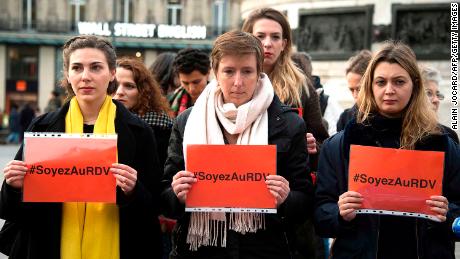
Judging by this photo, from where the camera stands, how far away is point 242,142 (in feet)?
11.6

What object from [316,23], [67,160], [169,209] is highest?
[316,23]

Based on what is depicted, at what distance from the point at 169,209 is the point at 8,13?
47666mm

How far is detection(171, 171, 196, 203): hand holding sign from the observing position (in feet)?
11.2

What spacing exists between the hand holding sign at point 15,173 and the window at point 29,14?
4694 centimetres

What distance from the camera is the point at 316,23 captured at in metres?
13.7

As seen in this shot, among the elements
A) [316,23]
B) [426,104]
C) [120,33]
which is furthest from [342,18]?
[120,33]

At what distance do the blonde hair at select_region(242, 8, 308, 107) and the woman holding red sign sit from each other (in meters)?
0.83

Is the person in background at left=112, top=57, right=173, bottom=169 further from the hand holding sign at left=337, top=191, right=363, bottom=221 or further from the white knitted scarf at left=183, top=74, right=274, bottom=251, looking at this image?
the hand holding sign at left=337, top=191, right=363, bottom=221

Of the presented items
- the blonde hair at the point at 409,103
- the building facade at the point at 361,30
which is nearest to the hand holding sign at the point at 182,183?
the blonde hair at the point at 409,103

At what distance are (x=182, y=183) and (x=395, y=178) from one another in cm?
105

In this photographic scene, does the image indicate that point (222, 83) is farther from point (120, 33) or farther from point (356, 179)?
point (120, 33)

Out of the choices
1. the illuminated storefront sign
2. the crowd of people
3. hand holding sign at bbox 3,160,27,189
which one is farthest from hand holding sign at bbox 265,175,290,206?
the illuminated storefront sign

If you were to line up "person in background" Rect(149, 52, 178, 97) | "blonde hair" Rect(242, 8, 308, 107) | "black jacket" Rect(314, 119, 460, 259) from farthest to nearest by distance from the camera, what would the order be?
"person in background" Rect(149, 52, 178, 97) → "blonde hair" Rect(242, 8, 308, 107) → "black jacket" Rect(314, 119, 460, 259)

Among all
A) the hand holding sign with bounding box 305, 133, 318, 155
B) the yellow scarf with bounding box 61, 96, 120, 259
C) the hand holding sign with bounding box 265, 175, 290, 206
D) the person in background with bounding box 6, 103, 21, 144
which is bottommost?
the person in background with bounding box 6, 103, 21, 144
